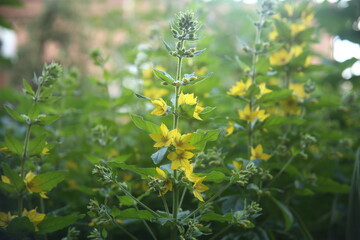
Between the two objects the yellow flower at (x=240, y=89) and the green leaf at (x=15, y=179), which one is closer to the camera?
the green leaf at (x=15, y=179)

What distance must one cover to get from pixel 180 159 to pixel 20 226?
40cm

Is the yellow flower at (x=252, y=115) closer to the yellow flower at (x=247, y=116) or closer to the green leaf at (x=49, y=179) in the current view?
the yellow flower at (x=247, y=116)

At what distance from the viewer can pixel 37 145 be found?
0.82m

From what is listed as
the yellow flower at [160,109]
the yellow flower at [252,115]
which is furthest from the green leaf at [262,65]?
the yellow flower at [160,109]

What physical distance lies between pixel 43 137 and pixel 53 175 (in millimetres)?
94

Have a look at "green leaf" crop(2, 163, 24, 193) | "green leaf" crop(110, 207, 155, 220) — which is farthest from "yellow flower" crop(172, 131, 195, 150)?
"green leaf" crop(2, 163, 24, 193)

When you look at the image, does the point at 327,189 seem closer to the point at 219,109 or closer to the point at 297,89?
the point at 297,89

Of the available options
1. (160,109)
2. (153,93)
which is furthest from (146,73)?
(160,109)

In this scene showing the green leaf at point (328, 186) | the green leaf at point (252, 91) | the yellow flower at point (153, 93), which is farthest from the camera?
the yellow flower at point (153, 93)

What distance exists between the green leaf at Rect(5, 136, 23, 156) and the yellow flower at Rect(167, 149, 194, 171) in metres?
0.37

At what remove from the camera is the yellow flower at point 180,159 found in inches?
28.0

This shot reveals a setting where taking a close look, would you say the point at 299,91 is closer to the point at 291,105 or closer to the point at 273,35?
the point at 291,105

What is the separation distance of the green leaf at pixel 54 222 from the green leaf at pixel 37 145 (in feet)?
0.51

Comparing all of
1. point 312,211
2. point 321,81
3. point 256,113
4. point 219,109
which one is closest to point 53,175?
point 256,113
